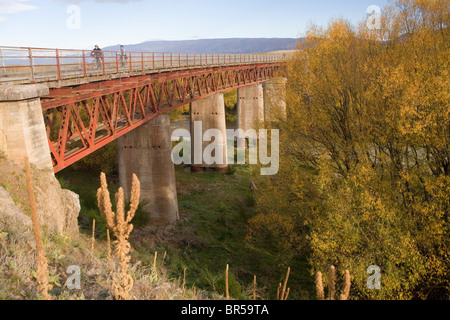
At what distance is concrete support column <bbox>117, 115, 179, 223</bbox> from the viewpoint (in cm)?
2022

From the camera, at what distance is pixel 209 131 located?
31.6 m

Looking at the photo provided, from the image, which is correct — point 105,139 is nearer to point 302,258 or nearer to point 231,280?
point 231,280

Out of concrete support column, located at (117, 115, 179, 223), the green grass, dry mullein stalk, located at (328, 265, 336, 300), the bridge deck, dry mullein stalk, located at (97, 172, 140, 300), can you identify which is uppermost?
the bridge deck

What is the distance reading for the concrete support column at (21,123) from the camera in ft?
29.5

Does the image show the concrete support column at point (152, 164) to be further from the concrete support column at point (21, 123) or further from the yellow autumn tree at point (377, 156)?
the concrete support column at point (21, 123)

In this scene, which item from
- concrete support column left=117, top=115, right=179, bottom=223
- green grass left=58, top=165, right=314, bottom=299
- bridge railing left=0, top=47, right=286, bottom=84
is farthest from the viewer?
concrete support column left=117, top=115, right=179, bottom=223

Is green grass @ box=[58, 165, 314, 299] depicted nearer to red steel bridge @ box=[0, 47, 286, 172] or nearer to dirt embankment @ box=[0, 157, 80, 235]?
dirt embankment @ box=[0, 157, 80, 235]

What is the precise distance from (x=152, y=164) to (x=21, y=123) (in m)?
11.4

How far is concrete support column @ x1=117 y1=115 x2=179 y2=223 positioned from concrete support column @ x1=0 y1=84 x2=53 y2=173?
10343mm

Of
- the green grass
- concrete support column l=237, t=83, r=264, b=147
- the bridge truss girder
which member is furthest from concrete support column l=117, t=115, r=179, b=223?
concrete support column l=237, t=83, r=264, b=147

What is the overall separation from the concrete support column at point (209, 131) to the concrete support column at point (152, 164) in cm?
1122

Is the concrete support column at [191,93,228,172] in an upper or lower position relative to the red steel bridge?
lower

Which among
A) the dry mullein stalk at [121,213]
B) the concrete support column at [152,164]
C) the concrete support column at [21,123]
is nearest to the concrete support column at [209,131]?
the concrete support column at [152,164]

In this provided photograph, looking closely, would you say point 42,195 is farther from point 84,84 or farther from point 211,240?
point 211,240
